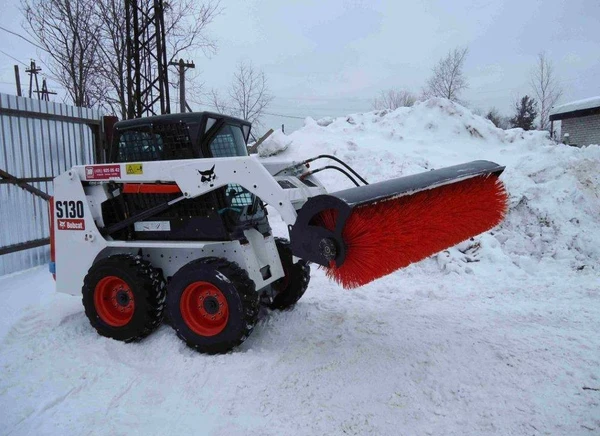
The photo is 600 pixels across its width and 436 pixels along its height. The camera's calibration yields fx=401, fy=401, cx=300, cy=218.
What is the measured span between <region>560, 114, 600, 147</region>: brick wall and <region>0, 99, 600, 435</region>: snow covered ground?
17623 mm

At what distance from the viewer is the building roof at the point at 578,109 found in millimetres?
20194

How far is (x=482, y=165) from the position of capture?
13.1ft

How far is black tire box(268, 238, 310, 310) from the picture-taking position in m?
4.43

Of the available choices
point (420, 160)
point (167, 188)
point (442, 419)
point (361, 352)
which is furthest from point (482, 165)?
point (420, 160)

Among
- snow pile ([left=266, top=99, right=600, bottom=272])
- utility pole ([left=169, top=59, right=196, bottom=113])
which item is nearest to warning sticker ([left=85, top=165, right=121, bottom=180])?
snow pile ([left=266, top=99, right=600, bottom=272])

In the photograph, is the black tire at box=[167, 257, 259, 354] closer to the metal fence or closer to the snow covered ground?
the snow covered ground

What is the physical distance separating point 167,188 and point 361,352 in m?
2.29

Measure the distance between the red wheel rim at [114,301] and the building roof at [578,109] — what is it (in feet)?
77.5

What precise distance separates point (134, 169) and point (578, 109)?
23.7m

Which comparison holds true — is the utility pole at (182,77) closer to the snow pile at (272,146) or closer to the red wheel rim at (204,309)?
the snow pile at (272,146)

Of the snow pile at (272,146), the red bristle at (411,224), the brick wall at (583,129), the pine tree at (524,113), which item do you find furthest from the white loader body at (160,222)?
the pine tree at (524,113)

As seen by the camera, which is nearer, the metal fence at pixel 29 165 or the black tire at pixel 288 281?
the black tire at pixel 288 281

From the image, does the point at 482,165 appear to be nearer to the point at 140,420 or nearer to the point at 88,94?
the point at 140,420

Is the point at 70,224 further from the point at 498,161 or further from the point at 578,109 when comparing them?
the point at 578,109
